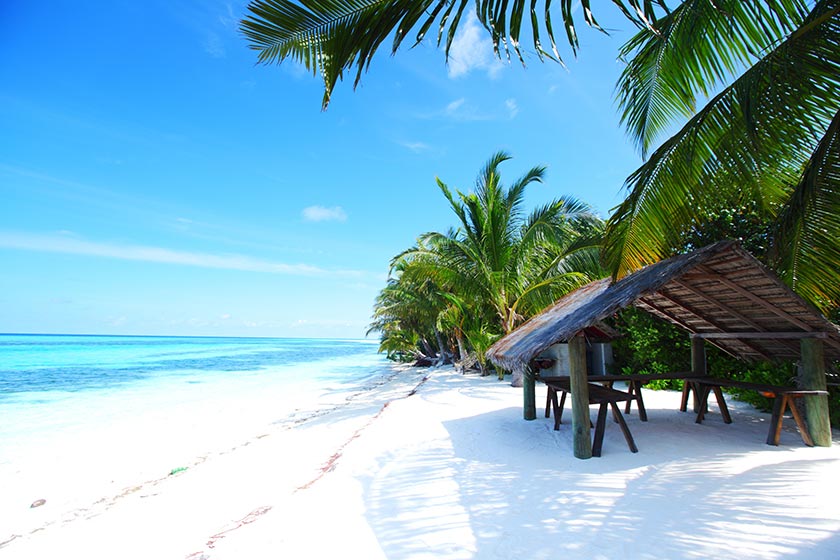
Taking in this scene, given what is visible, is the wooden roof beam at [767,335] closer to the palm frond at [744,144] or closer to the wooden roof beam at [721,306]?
the wooden roof beam at [721,306]

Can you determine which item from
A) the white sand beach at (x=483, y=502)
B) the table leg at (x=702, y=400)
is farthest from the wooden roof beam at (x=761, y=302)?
the table leg at (x=702, y=400)

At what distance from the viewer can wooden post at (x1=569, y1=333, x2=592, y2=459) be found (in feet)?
14.2

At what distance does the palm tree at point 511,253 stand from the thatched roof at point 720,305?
4285 mm

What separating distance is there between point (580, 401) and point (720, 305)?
7.75 ft

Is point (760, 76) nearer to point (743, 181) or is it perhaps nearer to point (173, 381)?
point (743, 181)

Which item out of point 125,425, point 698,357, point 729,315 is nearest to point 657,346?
point 698,357

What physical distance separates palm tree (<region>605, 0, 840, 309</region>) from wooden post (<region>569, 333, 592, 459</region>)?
1.02 metres

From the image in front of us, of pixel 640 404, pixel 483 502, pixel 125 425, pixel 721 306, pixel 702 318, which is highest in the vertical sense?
pixel 721 306

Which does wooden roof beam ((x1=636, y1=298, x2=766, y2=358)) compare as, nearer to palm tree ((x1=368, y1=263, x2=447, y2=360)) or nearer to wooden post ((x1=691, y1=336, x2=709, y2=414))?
wooden post ((x1=691, y1=336, x2=709, y2=414))

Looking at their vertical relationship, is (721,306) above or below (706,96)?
below

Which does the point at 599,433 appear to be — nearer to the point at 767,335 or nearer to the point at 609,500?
the point at 609,500

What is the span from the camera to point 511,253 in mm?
10672

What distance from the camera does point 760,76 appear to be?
309 centimetres

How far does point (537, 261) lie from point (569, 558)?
9.69 metres
